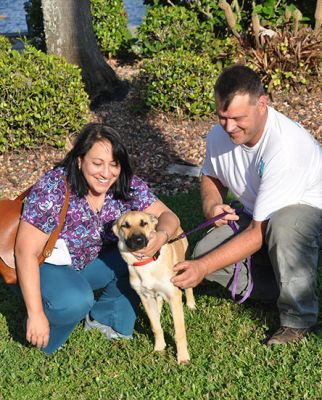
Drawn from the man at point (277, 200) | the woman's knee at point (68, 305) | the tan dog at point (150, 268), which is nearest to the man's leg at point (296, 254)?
the man at point (277, 200)

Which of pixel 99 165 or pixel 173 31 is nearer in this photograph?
pixel 99 165

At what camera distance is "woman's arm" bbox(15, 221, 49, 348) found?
13.9 ft

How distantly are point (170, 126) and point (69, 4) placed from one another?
217cm

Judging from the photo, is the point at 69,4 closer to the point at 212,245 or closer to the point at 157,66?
the point at 157,66

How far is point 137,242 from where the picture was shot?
157 inches

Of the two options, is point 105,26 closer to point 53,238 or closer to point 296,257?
point 53,238

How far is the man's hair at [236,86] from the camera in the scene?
4141 millimetres

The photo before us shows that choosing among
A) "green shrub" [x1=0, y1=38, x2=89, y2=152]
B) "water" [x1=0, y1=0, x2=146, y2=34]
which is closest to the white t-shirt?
"green shrub" [x1=0, y1=38, x2=89, y2=152]

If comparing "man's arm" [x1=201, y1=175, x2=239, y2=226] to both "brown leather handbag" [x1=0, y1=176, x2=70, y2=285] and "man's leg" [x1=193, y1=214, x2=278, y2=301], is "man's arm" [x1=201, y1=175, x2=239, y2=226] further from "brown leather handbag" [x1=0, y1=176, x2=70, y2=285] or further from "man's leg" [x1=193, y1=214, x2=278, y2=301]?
"brown leather handbag" [x1=0, y1=176, x2=70, y2=285]

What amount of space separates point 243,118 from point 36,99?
4.23 metres

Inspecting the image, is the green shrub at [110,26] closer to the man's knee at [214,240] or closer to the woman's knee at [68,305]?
the man's knee at [214,240]

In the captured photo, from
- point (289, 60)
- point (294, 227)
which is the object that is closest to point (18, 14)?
point (289, 60)

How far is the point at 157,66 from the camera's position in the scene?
340 inches

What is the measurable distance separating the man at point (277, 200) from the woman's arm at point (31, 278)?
2.90ft
